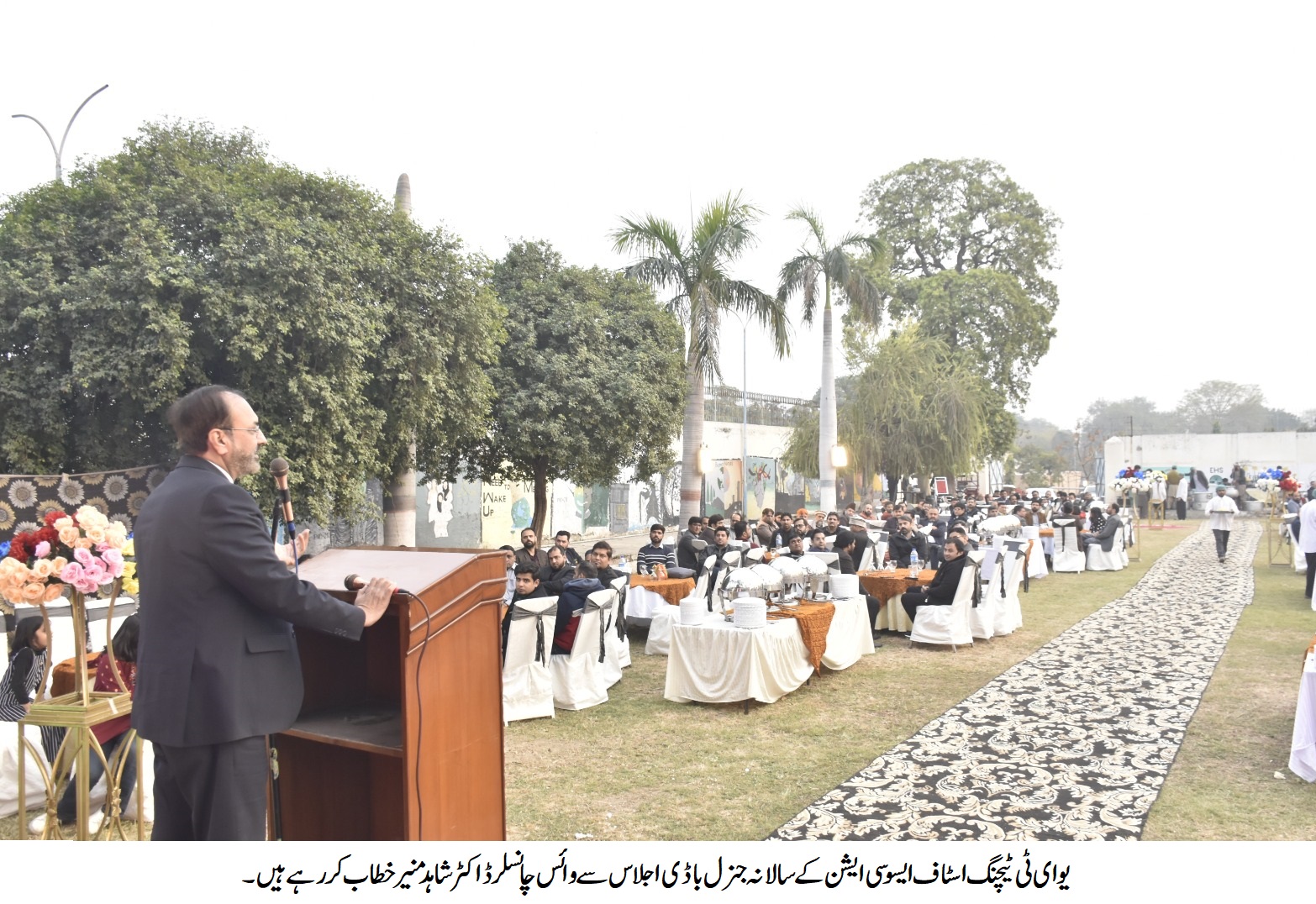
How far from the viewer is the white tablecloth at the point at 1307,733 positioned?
5.80m

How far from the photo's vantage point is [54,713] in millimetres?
3982

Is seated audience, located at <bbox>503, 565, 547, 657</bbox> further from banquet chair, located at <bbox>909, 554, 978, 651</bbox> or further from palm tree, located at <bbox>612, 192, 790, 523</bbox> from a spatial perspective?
palm tree, located at <bbox>612, 192, 790, 523</bbox>

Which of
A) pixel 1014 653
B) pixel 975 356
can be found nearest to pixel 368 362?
pixel 1014 653

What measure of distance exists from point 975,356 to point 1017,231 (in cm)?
685

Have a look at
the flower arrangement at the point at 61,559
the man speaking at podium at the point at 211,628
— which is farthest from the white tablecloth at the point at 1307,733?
the flower arrangement at the point at 61,559

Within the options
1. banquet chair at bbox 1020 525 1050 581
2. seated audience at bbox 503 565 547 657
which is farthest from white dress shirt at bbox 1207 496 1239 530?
seated audience at bbox 503 565 547 657

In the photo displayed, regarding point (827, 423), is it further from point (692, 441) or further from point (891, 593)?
point (891, 593)

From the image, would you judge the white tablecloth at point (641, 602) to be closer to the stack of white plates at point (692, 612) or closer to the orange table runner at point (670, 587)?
the orange table runner at point (670, 587)

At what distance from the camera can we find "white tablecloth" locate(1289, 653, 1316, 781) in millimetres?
5797

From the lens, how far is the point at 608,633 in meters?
8.91

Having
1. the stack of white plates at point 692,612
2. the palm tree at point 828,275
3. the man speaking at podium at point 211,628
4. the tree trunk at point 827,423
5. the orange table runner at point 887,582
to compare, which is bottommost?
the orange table runner at point 887,582

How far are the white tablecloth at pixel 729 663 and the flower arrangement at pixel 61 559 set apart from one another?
16.7 ft

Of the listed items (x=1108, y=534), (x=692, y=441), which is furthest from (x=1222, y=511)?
(x=692, y=441)
